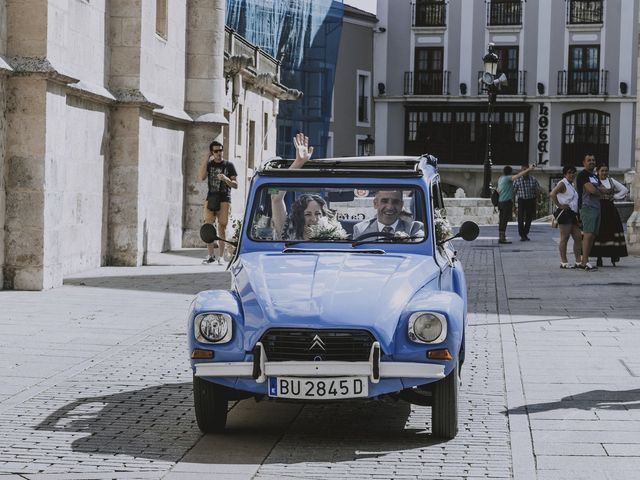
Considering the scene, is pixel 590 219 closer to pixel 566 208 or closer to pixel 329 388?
pixel 566 208

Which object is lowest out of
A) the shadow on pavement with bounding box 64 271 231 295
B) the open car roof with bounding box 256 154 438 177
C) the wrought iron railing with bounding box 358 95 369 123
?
the shadow on pavement with bounding box 64 271 231 295

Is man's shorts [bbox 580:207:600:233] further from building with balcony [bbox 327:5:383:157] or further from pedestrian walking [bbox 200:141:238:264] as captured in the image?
building with balcony [bbox 327:5:383:157]

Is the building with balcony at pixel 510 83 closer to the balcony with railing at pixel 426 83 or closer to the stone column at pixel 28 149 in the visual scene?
the balcony with railing at pixel 426 83

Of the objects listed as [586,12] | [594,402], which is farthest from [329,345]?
[586,12]

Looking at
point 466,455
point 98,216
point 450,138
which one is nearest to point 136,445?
point 466,455

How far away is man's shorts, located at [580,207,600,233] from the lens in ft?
64.6

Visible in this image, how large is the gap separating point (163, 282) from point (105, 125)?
11.2ft

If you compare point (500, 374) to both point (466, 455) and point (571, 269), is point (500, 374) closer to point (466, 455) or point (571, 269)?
point (466, 455)

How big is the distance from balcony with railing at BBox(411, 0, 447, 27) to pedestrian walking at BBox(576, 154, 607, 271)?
46.5 metres

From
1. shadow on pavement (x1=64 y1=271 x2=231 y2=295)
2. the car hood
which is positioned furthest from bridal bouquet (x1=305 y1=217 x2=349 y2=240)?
shadow on pavement (x1=64 y1=271 x2=231 y2=295)

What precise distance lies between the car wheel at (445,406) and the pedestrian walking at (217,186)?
12.7 meters

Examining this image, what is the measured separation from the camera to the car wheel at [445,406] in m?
7.19

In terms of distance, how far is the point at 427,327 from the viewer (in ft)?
23.3

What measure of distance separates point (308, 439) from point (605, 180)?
53.5 feet
